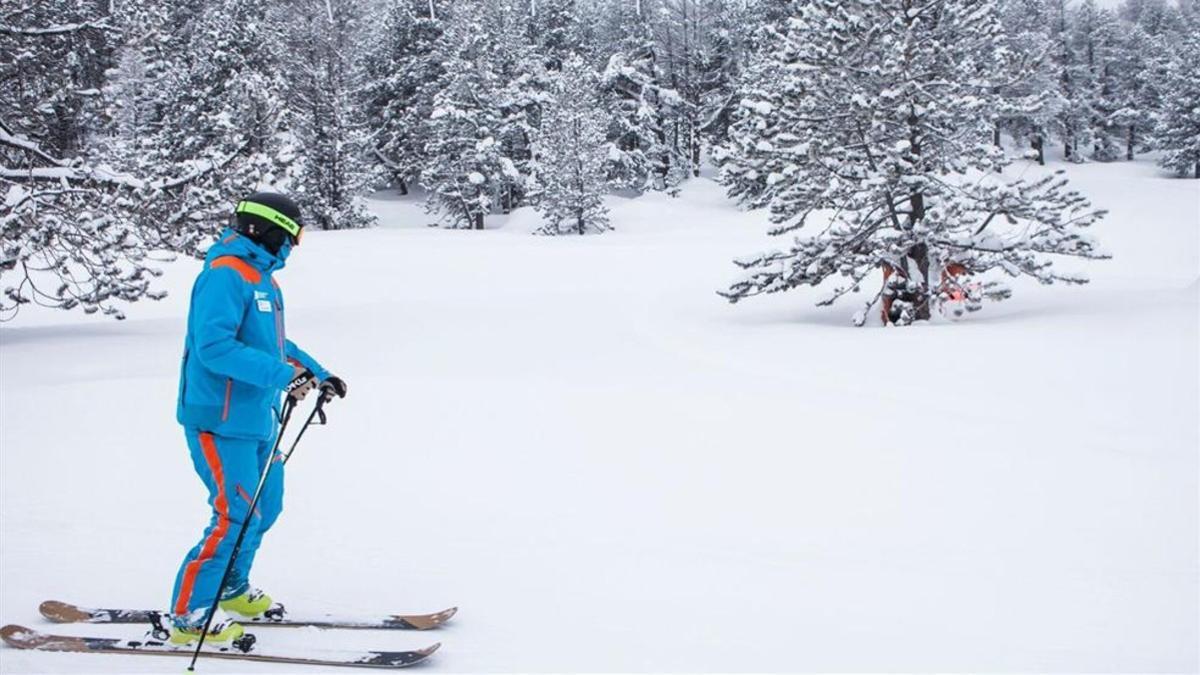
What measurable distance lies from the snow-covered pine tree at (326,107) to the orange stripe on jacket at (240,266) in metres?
38.1

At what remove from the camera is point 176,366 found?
11.5 meters

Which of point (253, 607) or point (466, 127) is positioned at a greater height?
point (466, 127)

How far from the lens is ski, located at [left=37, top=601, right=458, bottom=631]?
13.6 ft

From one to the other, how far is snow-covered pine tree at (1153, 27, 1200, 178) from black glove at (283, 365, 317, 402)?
5536 cm

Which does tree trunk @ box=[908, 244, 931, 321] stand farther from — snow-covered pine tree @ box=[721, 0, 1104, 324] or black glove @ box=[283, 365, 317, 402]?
black glove @ box=[283, 365, 317, 402]

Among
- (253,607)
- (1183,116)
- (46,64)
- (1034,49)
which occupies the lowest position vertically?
(253,607)

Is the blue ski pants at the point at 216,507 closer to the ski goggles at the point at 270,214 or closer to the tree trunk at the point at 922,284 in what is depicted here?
the ski goggles at the point at 270,214

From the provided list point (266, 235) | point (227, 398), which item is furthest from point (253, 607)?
point (266, 235)

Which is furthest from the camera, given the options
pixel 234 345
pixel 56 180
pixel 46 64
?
pixel 46 64

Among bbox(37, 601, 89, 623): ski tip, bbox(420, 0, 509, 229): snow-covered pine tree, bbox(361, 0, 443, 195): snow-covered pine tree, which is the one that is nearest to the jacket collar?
bbox(37, 601, 89, 623): ski tip

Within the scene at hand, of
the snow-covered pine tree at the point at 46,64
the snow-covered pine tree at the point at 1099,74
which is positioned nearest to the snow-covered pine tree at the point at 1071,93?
the snow-covered pine tree at the point at 1099,74

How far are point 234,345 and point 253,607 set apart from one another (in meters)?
1.41

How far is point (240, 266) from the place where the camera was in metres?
3.69

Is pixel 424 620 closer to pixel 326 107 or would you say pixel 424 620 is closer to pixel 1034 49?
pixel 326 107
